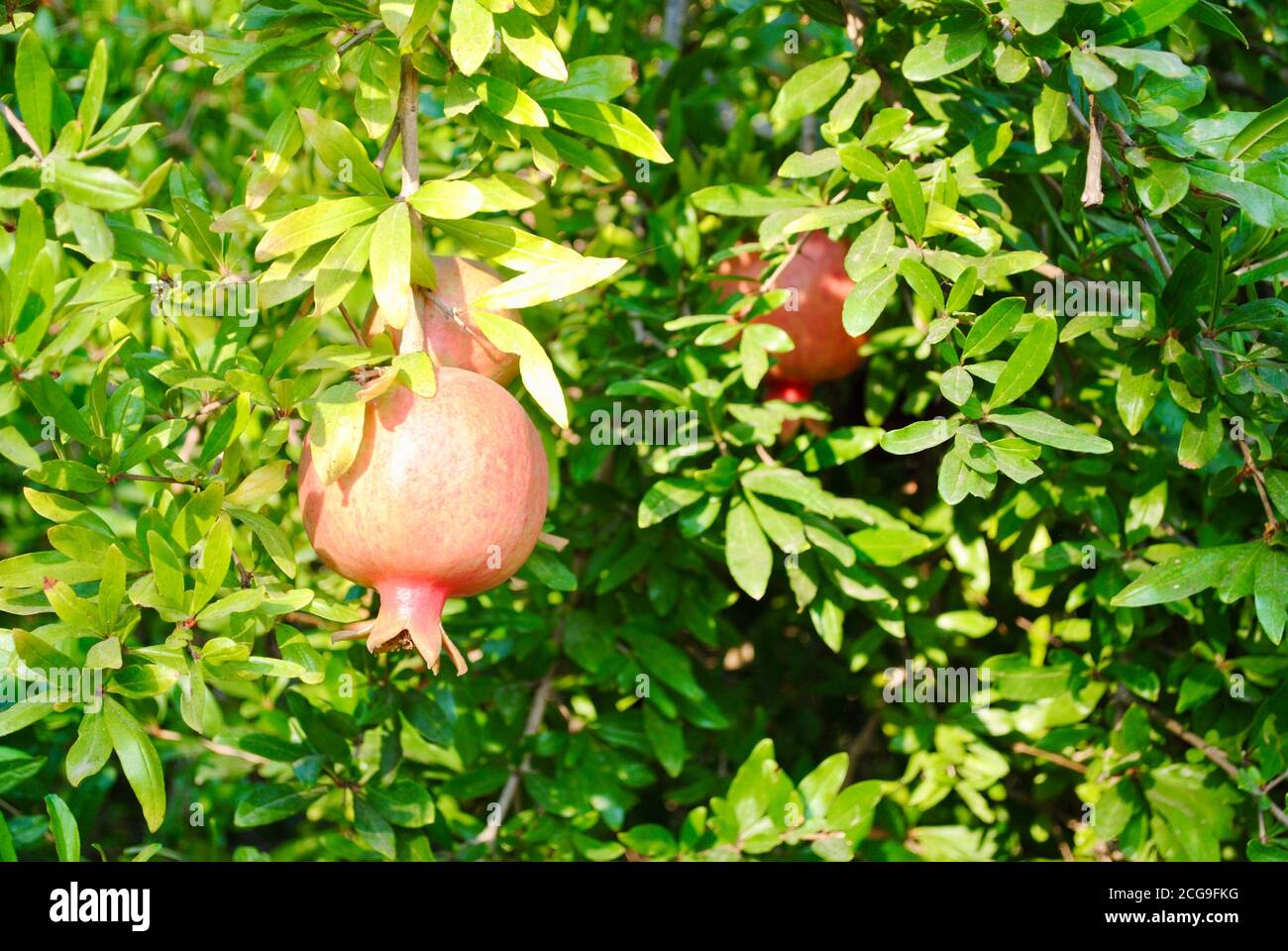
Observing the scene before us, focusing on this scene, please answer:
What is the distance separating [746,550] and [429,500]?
574 millimetres

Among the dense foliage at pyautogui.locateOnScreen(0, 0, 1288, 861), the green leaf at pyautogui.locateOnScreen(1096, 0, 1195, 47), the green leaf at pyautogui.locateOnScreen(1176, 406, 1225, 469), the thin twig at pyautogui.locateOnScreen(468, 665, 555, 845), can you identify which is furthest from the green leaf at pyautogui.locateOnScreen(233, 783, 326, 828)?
the green leaf at pyautogui.locateOnScreen(1096, 0, 1195, 47)

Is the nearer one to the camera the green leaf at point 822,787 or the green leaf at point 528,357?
the green leaf at point 528,357

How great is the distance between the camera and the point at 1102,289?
126cm

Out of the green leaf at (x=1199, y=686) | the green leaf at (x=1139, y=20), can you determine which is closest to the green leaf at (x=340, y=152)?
the green leaf at (x=1139, y=20)

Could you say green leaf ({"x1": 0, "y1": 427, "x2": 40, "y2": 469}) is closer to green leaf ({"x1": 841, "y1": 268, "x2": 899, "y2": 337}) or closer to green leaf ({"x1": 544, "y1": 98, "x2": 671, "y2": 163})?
green leaf ({"x1": 544, "y1": 98, "x2": 671, "y2": 163})

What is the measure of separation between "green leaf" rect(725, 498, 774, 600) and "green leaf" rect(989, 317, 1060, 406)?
16.3 inches

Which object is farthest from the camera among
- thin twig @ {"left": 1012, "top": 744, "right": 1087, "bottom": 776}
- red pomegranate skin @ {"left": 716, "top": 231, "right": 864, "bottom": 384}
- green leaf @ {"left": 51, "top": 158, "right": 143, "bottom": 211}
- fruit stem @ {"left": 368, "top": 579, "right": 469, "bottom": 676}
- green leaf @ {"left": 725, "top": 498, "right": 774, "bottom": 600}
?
thin twig @ {"left": 1012, "top": 744, "right": 1087, "bottom": 776}

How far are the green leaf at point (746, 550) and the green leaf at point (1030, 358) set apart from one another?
41 cm

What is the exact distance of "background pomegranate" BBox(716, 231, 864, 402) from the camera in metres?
1.52

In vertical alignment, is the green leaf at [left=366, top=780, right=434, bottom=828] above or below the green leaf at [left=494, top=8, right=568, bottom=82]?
below

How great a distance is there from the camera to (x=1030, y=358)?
1067 mm

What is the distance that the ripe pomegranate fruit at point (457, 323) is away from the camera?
110cm

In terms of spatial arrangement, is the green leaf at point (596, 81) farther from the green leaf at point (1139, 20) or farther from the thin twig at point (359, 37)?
the green leaf at point (1139, 20)

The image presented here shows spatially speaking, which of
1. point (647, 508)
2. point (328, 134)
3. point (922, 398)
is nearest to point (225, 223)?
point (328, 134)
